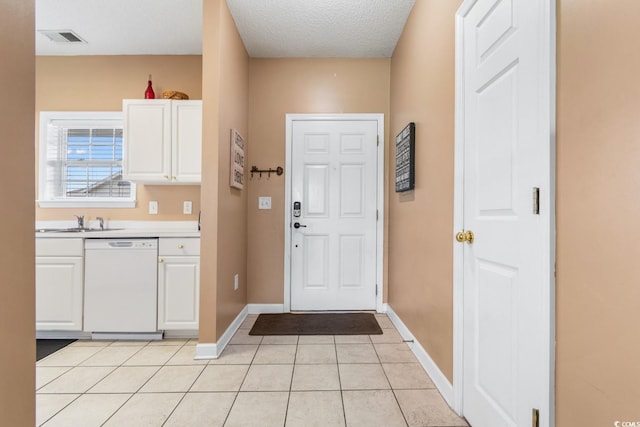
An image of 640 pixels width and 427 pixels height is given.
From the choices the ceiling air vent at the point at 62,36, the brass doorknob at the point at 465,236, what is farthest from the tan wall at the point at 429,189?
the ceiling air vent at the point at 62,36

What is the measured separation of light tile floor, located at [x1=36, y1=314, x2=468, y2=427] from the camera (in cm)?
152

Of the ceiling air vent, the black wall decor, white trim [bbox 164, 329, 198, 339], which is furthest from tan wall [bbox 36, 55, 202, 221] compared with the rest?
the black wall decor

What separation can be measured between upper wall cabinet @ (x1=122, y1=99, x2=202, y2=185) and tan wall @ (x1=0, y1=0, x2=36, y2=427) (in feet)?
6.03

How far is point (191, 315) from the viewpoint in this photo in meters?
2.41

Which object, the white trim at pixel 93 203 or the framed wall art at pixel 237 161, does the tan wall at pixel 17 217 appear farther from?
the white trim at pixel 93 203

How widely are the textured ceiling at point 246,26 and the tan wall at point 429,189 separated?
32 cm

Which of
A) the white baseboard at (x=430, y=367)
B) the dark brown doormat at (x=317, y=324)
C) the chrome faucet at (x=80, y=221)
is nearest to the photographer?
the white baseboard at (x=430, y=367)

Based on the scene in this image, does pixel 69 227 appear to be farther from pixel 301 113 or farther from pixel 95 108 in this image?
pixel 301 113

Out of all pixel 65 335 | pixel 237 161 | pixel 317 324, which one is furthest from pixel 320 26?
pixel 65 335

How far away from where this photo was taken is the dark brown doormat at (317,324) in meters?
2.63

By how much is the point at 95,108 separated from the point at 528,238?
3850 millimetres

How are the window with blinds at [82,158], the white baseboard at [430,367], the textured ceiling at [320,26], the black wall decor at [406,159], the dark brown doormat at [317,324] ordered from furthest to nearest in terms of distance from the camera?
the window with blinds at [82,158] < the dark brown doormat at [317,324] < the textured ceiling at [320,26] < the black wall decor at [406,159] < the white baseboard at [430,367]

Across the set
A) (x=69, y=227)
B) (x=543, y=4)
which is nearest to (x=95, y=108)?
(x=69, y=227)

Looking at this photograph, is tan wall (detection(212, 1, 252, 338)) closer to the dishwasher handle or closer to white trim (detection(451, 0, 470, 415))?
the dishwasher handle
